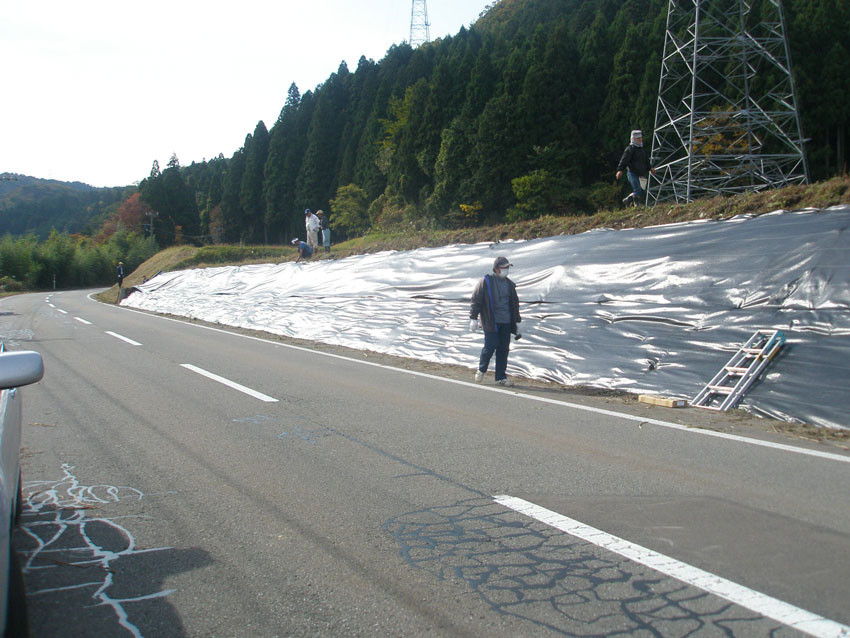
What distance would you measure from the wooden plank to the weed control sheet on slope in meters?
0.24

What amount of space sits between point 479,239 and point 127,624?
12273 mm

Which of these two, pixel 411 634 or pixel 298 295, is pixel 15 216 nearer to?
pixel 298 295

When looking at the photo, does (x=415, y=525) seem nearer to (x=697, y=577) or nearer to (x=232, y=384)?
(x=697, y=577)

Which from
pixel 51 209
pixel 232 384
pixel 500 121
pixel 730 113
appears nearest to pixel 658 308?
pixel 232 384

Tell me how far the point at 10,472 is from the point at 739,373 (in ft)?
21.6

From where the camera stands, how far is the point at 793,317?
701cm

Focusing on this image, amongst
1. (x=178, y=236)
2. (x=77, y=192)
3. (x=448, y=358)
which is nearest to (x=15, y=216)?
(x=77, y=192)

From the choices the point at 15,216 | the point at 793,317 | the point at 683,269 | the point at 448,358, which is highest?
the point at 15,216

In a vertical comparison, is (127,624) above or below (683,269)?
below

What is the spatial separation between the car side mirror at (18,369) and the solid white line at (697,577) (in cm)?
261

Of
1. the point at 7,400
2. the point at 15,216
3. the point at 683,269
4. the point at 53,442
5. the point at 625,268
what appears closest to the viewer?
the point at 7,400

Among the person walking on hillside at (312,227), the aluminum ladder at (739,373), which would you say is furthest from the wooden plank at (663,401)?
the person walking on hillside at (312,227)

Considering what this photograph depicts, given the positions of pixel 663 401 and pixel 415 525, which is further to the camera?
pixel 663 401

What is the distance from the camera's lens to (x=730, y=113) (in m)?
20.2
